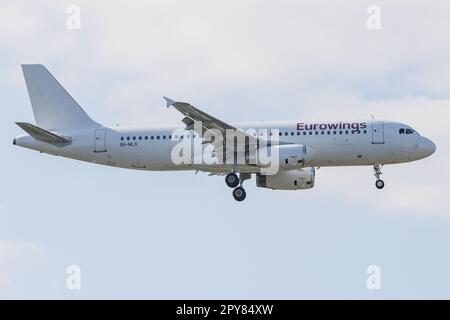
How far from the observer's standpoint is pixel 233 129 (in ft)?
232

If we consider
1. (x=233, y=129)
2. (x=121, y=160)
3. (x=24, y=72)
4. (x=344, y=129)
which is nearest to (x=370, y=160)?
(x=344, y=129)

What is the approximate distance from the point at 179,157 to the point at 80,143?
6.49 metres

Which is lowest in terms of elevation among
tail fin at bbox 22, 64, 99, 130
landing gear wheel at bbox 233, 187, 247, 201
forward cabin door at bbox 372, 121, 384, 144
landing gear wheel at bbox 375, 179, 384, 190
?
landing gear wheel at bbox 233, 187, 247, 201

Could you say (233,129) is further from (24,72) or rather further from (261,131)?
(24,72)

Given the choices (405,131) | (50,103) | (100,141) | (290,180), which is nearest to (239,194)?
(290,180)

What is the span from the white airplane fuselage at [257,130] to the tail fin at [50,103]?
956mm

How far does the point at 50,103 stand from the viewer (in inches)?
3056

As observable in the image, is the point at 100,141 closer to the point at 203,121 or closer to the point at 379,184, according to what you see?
the point at 203,121

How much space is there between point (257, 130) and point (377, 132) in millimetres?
7093

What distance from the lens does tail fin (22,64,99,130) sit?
76688 millimetres

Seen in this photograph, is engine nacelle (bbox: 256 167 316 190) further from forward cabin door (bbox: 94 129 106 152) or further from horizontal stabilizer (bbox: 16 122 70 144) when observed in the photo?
horizontal stabilizer (bbox: 16 122 70 144)

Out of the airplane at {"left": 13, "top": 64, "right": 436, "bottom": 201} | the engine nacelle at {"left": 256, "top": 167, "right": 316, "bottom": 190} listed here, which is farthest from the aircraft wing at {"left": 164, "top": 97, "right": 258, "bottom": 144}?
the engine nacelle at {"left": 256, "top": 167, "right": 316, "bottom": 190}

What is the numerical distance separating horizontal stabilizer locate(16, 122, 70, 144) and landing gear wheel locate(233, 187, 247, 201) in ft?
36.4

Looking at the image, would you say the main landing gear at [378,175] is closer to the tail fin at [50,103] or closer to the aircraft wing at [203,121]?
the aircraft wing at [203,121]
